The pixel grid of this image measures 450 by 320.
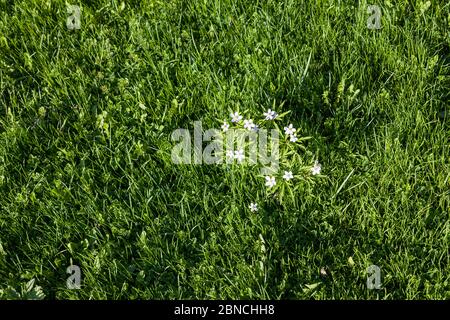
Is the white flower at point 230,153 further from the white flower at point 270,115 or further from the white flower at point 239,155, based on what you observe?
the white flower at point 270,115

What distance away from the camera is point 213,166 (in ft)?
10.5

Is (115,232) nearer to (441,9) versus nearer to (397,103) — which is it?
(397,103)

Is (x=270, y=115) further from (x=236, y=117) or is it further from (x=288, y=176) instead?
(x=288, y=176)

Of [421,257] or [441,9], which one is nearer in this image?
[421,257]

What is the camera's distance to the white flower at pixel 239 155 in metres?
3.13

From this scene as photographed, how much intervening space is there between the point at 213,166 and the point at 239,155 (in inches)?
6.9

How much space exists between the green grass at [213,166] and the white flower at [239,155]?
0.07 metres

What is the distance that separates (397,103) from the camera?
10.9ft

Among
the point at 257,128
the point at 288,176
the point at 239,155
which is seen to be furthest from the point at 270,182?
the point at 257,128

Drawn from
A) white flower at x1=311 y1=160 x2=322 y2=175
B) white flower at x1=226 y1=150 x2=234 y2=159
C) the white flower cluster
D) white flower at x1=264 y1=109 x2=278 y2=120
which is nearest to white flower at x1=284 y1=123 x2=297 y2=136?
the white flower cluster

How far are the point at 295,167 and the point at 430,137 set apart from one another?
0.82m

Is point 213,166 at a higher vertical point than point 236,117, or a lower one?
lower
